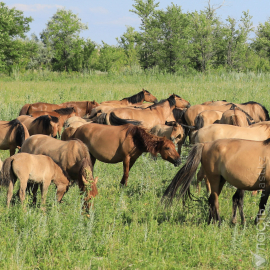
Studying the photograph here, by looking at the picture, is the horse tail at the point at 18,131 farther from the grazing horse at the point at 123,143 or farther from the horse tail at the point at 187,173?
the horse tail at the point at 187,173

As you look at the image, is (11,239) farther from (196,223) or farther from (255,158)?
(255,158)

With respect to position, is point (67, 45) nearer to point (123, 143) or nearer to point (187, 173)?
point (123, 143)

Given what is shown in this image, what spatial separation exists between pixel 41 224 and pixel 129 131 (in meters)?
3.29

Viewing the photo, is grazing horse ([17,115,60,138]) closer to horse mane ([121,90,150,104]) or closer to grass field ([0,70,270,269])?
grass field ([0,70,270,269])

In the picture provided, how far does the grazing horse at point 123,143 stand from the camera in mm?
7711

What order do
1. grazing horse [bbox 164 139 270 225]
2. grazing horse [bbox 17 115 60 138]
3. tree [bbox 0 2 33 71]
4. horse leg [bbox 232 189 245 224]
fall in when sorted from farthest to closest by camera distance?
1. tree [bbox 0 2 33 71]
2. grazing horse [bbox 17 115 60 138]
3. horse leg [bbox 232 189 245 224]
4. grazing horse [bbox 164 139 270 225]

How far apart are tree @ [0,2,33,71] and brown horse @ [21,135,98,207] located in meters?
34.1

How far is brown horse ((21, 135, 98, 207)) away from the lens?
20.7ft

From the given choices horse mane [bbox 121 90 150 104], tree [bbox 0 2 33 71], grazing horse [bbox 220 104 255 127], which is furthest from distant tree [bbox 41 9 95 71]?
grazing horse [bbox 220 104 255 127]

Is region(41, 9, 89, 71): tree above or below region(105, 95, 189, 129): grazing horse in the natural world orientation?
above

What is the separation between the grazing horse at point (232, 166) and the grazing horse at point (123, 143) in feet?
6.13

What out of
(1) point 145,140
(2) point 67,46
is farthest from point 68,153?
(2) point 67,46

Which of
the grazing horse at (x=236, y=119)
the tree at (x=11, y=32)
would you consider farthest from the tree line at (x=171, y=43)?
the grazing horse at (x=236, y=119)

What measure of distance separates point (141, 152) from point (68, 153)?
1.86 metres
